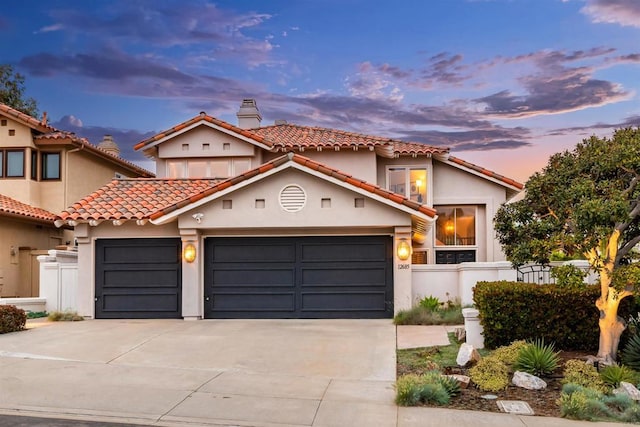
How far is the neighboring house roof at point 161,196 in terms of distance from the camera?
15547mm

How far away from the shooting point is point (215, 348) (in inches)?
475

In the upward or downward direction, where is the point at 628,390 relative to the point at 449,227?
downward

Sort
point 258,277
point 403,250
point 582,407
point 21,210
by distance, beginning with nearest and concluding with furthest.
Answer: point 582,407, point 403,250, point 258,277, point 21,210

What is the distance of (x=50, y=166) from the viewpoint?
2442cm

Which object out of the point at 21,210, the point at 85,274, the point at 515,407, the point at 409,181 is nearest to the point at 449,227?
the point at 409,181

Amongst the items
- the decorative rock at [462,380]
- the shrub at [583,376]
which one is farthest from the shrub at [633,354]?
the decorative rock at [462,380]

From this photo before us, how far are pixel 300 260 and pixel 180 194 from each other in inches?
173

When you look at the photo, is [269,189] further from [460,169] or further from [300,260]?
[460,169]

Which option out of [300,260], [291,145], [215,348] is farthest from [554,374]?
[291,145]

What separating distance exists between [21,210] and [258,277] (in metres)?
10.3

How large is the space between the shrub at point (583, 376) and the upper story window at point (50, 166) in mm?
20861

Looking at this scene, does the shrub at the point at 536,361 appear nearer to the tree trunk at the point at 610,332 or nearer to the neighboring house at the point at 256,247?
the tree trunk at the point at 610,332

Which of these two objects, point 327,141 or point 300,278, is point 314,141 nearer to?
point 327,141

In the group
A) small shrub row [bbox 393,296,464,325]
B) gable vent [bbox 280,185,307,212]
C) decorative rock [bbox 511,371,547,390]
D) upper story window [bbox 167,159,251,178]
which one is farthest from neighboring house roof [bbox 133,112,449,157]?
decorative rock [bbox 511,371,547,390]
